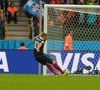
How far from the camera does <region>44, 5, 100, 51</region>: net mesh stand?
71.2 feet

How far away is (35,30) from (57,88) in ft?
37.6

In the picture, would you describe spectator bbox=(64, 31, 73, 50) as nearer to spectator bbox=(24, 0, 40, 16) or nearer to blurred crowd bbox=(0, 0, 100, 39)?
blurred crowd bbox=(0, 0, 100, 39)

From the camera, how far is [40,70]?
22047 millimetres

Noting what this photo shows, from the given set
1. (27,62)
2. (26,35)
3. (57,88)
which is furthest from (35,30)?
(57,88)

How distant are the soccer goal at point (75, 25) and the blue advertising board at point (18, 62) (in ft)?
3.47

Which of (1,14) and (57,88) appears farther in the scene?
(1,14)

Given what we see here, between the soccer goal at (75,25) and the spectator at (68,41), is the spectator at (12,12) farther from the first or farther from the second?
the spectator at (68,41)

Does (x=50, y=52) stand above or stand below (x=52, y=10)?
below

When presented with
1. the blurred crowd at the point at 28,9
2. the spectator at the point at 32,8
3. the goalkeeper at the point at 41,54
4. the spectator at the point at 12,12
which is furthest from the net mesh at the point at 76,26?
the spectator at the point at 12,12

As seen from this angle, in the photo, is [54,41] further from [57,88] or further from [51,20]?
[57,88]

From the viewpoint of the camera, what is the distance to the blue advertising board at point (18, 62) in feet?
73.9

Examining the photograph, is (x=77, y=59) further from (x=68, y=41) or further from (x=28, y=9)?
(x=28, y=9)

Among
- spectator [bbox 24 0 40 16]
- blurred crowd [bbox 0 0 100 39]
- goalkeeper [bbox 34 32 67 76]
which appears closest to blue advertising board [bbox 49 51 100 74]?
goalkeeper [bbox 34 32 67 76]

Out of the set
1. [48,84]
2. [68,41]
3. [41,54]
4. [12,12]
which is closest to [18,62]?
[68,41]
